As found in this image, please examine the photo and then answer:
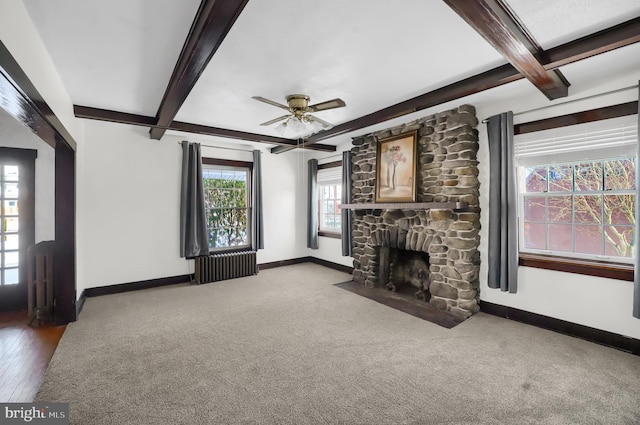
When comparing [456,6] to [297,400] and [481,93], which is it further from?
[297,400]

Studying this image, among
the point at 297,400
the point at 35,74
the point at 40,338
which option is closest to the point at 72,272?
the point at 40,338

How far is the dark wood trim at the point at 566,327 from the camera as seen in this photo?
2.72m

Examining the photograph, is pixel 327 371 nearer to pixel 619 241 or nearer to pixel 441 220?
pixel 441 220

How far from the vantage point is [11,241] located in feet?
13.2

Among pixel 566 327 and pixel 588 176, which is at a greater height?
pixel 588 176

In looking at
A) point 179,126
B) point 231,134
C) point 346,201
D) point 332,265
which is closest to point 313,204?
point 346,201

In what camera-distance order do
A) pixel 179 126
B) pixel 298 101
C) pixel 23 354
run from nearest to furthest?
1. pixel 23 354
2. pixel 298 101
3. pixel 179 126

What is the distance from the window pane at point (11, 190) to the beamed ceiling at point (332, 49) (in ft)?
5.36

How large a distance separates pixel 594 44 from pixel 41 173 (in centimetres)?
620

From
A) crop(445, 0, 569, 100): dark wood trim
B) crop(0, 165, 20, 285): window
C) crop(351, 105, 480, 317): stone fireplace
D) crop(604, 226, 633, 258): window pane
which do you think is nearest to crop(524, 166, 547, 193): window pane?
crop(351, 105, 480, 317): stone fireplace

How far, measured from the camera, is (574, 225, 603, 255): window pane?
9.86 ft

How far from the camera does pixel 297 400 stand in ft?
6.83

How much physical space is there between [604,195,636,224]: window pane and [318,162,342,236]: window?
390cm

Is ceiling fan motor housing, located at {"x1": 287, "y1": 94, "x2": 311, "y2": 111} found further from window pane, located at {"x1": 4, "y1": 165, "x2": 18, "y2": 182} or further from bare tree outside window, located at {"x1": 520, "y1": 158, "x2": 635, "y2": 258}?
window pane, located at {"x1": 4, "y1": 165, "x2": 18, "y2": 182}
